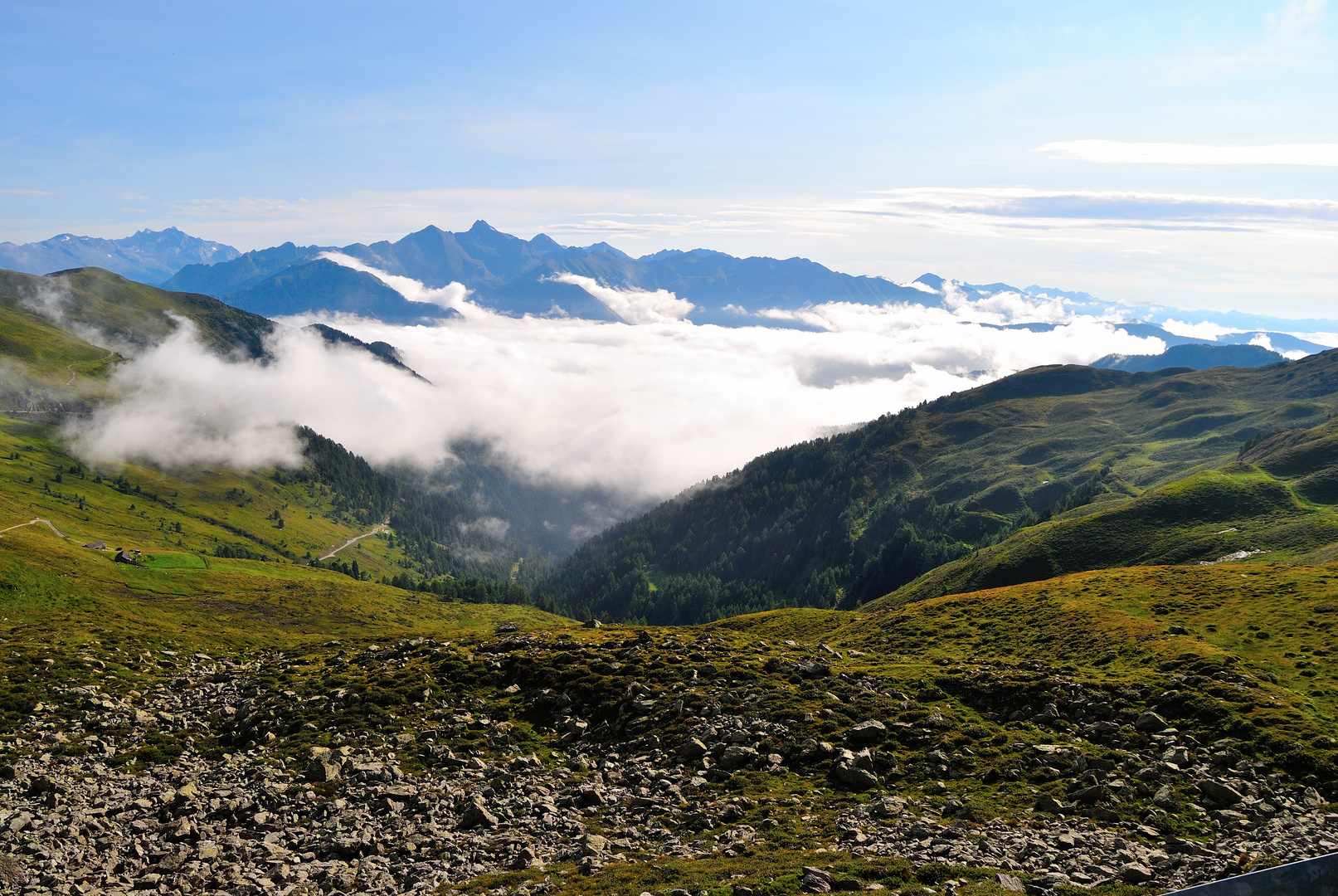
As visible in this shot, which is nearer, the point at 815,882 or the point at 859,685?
the point at 815,882

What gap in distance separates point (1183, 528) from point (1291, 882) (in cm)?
17439

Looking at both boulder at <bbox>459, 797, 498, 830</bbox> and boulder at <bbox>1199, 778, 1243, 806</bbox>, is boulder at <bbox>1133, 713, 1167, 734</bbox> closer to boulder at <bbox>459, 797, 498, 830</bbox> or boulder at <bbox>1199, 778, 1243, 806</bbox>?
boulder at <bbox>1199, 778, 1243, 806</bbox>

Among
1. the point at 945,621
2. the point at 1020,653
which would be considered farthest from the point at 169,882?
the point at 945,621

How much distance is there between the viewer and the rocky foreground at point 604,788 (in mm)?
Answer: 25562

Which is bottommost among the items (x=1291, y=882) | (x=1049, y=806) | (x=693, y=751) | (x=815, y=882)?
(x=693, y=751)

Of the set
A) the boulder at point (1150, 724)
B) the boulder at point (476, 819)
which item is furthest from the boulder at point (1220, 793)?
the boulder at point (476, 819)

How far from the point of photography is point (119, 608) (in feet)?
408

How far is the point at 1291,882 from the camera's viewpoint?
15758 mm

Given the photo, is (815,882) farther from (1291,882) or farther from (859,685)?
(859,685)

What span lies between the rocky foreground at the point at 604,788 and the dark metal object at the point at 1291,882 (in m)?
7.20

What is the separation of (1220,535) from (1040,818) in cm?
15010

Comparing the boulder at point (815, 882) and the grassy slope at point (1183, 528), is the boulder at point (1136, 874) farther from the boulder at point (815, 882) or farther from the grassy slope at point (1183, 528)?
the grassy slope at point (1183, 528)

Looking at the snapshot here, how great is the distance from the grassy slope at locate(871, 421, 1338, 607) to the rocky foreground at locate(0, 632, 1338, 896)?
408 ft

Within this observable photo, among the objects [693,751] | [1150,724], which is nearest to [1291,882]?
[1150,724]
